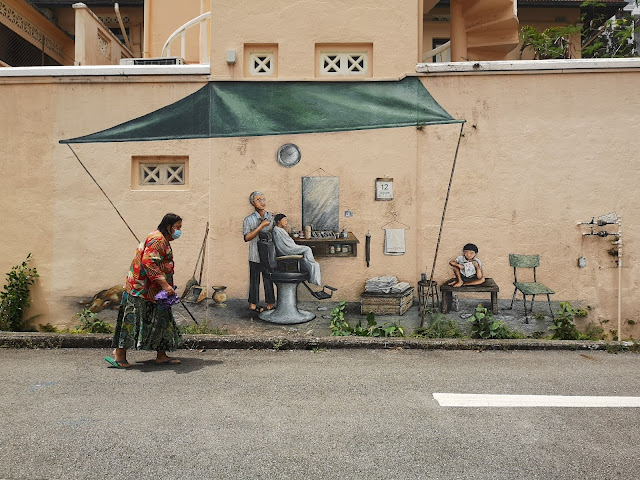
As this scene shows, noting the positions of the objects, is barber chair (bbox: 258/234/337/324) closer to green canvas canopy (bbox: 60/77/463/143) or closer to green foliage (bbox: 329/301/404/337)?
green foliage (bbox: 329/301/404/337)

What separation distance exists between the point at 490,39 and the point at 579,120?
12.1ft

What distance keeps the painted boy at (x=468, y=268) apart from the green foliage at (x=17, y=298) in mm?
5901

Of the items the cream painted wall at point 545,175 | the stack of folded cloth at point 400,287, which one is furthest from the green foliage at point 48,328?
the cream painted wall at point 545,175

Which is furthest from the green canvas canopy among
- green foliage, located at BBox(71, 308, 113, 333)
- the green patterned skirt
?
the green patterned skirt

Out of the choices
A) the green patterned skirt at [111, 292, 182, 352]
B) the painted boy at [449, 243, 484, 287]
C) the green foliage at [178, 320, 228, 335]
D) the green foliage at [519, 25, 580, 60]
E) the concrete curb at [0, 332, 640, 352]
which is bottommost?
the concrete curb at [0, 332, 640, 352]

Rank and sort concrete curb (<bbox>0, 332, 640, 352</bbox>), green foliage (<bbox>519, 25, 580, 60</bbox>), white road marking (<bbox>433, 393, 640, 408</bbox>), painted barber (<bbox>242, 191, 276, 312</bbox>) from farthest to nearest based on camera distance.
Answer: green foliage (<bbox>519, 25, 580, 60</bbox>) → painted barber (<bbox>242, 191, 276, 312</bbox>) → concrete curb (<bbox>0, 332, 640, 352</bbox>) → white road marking (<bbox>433, 393, 640, 408</bbox>)

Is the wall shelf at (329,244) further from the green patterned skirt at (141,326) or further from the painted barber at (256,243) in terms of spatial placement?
the green patterned skirt at (141,326)

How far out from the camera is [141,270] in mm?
5422

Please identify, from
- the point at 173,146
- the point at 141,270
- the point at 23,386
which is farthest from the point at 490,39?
the point at 23,386

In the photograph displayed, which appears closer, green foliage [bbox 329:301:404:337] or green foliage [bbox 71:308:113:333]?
green foliage [bbox 329:301:404:337]

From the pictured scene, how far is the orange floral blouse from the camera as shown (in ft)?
17.5

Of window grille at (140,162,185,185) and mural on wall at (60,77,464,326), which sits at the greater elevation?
mural on wall at (60,77,464,326)

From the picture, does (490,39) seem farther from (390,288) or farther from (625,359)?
(625,359)

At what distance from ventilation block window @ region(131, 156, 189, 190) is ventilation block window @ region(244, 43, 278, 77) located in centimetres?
157
